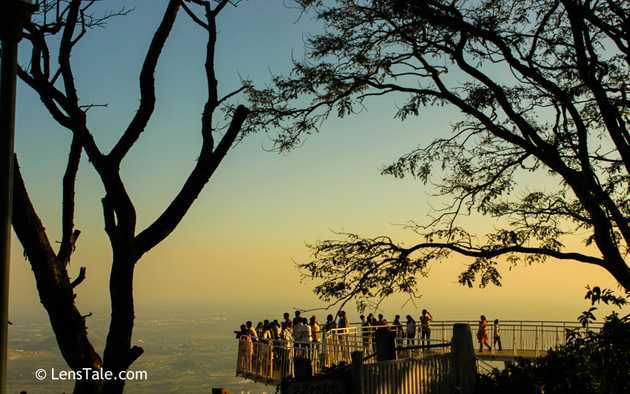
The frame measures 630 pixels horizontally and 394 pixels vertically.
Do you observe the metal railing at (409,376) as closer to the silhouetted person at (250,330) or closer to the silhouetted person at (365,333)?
the silhouetted person at (365,333)

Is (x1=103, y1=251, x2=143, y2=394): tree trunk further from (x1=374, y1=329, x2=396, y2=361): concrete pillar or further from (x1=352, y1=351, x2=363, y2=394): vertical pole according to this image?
(x1=374, y1=329, x2=396, y2=361): concrete pillar

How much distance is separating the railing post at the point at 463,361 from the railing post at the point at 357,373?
2119 millimetres

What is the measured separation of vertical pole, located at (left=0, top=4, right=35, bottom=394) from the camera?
5.27 meters

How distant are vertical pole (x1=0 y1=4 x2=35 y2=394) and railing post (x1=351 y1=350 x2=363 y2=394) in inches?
294

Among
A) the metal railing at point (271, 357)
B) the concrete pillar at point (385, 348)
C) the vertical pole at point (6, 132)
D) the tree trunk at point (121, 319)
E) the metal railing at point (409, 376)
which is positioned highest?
the vertical pole at point (6, 132)

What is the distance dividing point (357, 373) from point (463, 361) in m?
2.34

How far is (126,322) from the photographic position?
30.2 feet

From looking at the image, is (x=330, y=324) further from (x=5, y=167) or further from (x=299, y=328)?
(x=5, y=167)

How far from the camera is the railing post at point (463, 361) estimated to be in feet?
44.3

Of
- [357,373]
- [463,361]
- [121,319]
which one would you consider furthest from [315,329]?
[121,319]

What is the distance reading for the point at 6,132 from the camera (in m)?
5.65

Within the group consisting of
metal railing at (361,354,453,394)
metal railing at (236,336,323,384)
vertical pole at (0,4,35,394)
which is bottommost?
metal railing at (236,336,323,384)

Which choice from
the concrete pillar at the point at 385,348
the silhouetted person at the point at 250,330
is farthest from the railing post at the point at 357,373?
the silhouetted person at the point at 250,330

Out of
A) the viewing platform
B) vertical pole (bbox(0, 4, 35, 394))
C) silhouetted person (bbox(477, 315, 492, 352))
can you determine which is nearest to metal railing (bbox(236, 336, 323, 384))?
the viewing platform
